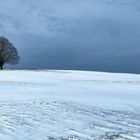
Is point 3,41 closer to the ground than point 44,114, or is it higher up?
higher up

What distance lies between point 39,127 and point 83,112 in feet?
11.9

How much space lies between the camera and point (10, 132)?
10398 millimetres

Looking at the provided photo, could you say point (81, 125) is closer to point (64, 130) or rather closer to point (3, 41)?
point (64, 130)

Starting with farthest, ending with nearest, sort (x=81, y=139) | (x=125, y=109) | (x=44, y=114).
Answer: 1. (x=125, y=109)
2. (x=44, y=114)
3. (x=81, y=139)

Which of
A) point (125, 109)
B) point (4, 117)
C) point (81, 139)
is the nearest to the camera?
point (81, 139)

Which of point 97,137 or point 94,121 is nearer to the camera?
point 97,137

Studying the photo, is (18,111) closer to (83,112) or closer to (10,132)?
(83,112)

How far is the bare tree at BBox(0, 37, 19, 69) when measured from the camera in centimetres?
8800

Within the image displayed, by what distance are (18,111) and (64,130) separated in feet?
14.1

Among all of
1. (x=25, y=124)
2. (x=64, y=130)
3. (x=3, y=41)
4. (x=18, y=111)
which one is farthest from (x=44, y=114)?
(x=3, y=41)

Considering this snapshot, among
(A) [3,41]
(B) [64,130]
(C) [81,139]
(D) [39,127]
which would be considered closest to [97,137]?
(C) [81,139]

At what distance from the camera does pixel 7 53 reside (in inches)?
3506

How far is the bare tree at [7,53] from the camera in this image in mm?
88000

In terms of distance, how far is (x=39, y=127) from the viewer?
11.2m
